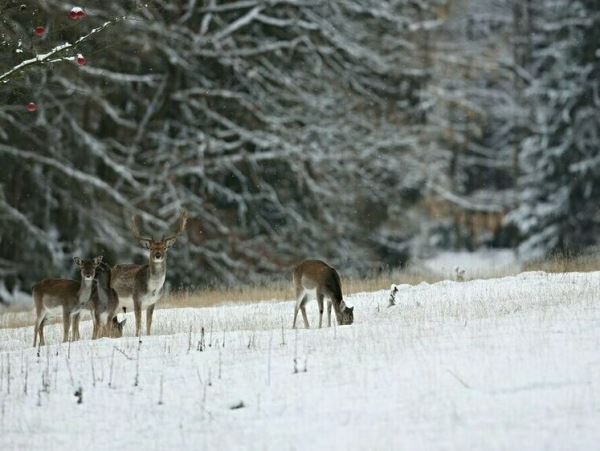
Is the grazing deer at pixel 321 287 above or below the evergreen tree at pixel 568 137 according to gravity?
below

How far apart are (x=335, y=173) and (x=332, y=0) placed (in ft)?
16.6

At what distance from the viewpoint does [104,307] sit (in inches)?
554

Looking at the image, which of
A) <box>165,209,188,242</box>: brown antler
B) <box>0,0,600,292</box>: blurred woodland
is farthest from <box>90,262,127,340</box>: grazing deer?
<box>0,0,600,292</box>: blurred woodland

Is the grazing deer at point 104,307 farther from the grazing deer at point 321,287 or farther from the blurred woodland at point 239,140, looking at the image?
the blurred woodland at point 239,140

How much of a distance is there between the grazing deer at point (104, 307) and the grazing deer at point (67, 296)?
4.9 inches

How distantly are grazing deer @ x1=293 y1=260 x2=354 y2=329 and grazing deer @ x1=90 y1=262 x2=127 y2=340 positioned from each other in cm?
230

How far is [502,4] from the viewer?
159 ft

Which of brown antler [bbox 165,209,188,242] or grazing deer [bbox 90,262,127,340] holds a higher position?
brown antler [bbox 165,209,188,242]

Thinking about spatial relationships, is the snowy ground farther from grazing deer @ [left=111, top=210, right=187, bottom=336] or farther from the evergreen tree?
the evergreen tree

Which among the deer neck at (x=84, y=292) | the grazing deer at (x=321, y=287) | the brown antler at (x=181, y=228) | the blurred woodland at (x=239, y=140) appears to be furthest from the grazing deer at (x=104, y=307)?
the blurred woodland at (x=239, y=140)

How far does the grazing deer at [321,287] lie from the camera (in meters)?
13.8

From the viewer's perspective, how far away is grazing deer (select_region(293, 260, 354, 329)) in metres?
13.8

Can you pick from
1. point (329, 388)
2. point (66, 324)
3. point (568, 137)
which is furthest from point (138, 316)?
point (568, 137)

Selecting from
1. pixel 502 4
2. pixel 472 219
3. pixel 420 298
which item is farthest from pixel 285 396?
pixel 502 4
